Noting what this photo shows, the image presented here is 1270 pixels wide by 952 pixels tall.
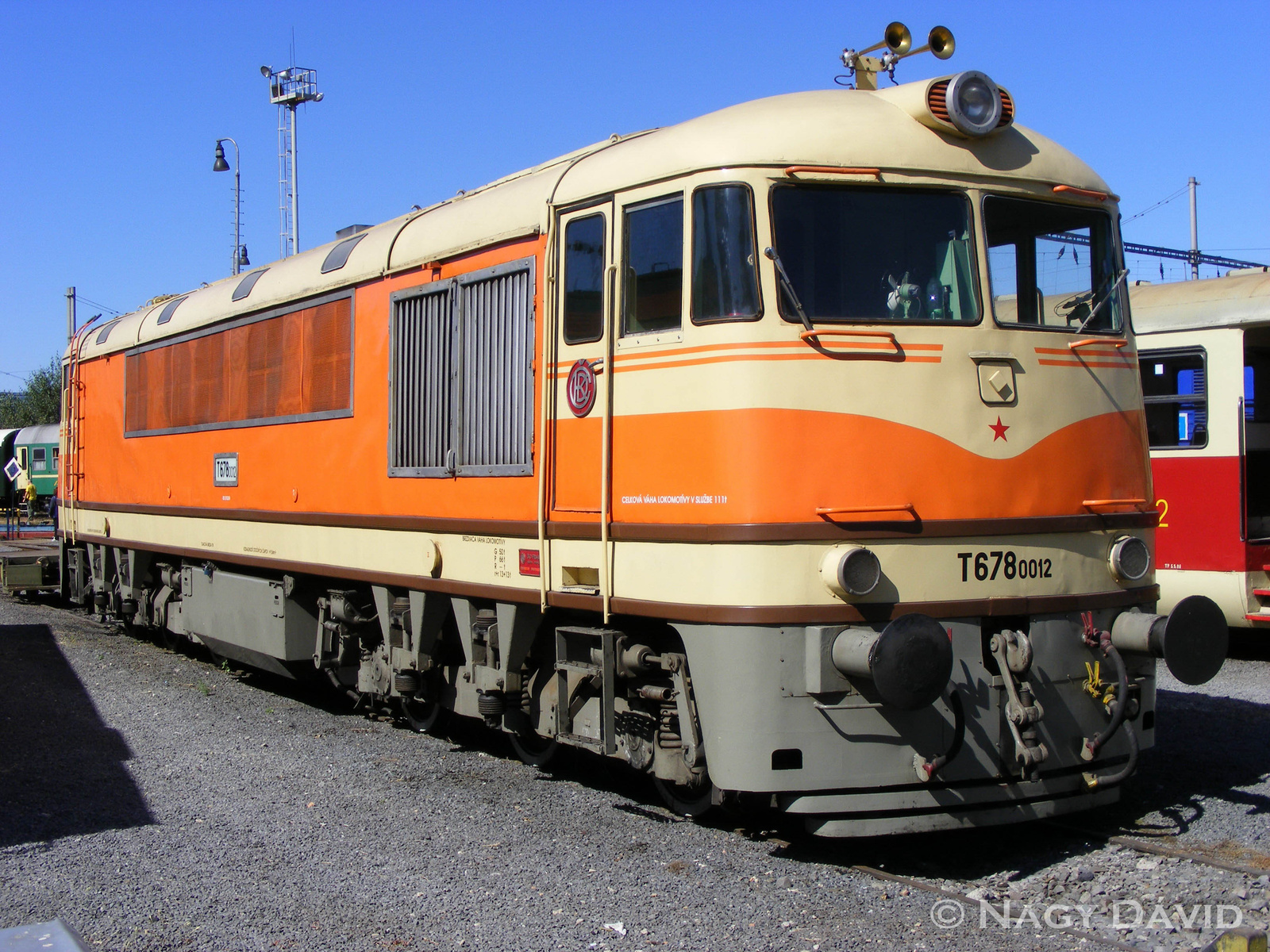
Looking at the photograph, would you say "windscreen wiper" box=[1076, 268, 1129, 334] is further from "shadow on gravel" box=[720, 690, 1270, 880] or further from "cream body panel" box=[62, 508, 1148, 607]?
"shadow on gravel" box=[720, 690, 1270, 880]

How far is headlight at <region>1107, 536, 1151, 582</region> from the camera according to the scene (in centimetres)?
597

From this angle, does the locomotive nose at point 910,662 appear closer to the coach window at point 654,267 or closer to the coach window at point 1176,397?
the coach window at point 654,267

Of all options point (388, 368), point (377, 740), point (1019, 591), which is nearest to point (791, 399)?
point (1019, 591)

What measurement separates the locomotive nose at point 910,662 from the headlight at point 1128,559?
135 cm

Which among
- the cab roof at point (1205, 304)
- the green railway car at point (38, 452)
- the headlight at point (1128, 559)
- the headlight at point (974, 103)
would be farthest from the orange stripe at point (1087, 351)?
the green railway car at point (38, 452)

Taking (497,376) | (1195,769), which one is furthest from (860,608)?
(1195,769)

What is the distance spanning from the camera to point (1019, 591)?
18.7ft

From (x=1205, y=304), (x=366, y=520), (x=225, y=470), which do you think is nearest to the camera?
(x=366, y=520)

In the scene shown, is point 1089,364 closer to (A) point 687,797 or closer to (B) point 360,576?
(A) point 687,797

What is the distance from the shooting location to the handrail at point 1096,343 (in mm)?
5938

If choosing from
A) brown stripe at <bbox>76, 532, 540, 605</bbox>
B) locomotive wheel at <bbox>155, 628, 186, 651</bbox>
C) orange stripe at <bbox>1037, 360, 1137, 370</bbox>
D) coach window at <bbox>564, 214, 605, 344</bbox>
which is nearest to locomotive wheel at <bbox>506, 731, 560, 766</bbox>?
brown stripe at <bbox>76, 532, 540, 605</bbox>

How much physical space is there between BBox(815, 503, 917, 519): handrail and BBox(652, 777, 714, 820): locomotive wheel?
159cm

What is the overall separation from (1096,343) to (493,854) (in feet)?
12.9

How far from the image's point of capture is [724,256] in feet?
18.3
